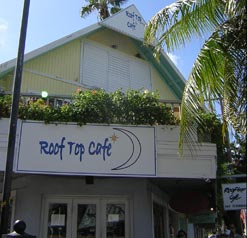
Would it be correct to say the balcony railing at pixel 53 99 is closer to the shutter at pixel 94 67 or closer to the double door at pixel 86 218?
the double door at pixel 86 218

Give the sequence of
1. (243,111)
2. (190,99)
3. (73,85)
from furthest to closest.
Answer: (73,85), (190,99), (243,111)

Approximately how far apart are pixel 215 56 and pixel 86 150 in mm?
3375

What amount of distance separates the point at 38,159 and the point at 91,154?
113 cm

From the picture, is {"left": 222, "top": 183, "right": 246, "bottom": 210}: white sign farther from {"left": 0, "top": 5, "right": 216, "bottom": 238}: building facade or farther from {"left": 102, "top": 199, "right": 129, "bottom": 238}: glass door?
{"left": 102, "top": 199, "right": 129, "bottom": 238}: glass door

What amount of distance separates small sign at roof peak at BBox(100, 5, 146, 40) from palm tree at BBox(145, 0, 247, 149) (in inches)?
252

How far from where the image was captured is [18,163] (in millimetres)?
8680

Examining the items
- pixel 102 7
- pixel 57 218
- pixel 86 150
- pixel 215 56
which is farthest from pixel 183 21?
pixel 102 7

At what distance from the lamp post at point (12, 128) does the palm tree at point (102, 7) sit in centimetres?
1499

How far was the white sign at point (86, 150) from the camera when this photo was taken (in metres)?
8.79

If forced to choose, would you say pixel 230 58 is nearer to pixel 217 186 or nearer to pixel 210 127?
pixel 210 127

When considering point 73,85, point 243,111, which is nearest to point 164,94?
point 73,85

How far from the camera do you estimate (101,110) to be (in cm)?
932

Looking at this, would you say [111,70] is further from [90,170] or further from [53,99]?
[90,170]

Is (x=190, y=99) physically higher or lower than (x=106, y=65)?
lower
